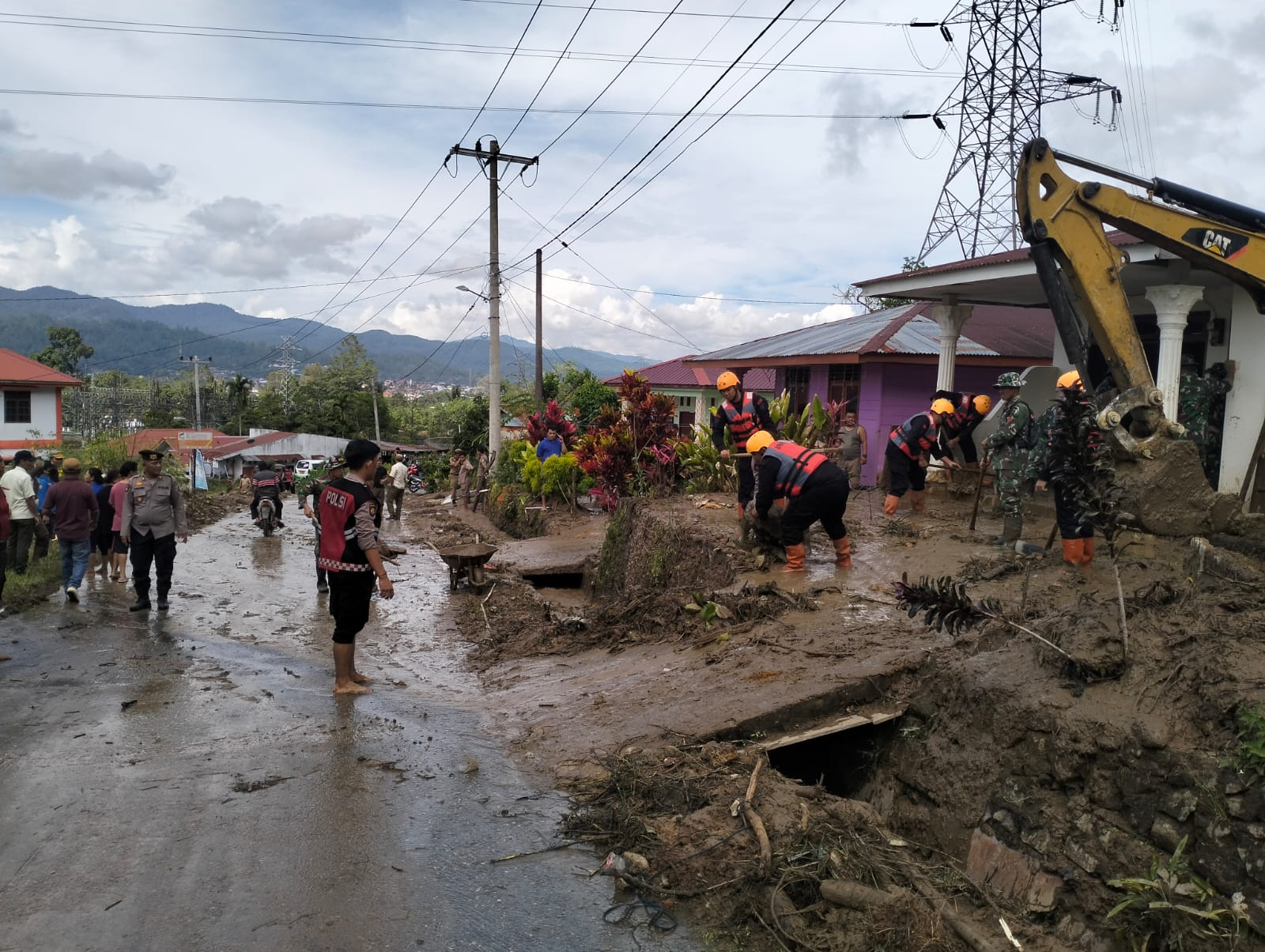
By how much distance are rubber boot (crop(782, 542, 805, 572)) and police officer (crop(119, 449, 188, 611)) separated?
6.36 m

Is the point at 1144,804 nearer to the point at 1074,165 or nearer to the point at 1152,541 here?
the point at 1152,541

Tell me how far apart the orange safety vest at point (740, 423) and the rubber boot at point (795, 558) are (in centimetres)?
213

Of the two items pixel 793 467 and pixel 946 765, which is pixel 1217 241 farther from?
pixel 946 765

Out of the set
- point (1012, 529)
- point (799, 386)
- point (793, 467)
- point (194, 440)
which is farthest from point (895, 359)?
point (194, 440)

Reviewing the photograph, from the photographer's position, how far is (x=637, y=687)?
21.9 feet

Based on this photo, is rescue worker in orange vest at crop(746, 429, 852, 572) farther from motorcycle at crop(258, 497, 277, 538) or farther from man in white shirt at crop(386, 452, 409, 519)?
man in white shirt at crop(386, 452, 409, 519)

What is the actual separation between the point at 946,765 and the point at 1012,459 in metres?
4.96

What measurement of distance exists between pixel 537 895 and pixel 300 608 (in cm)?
833

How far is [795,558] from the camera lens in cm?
891

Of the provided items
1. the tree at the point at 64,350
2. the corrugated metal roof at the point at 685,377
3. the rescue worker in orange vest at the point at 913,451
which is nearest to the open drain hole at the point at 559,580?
the rescue worker in orange vest at the point at 913,451

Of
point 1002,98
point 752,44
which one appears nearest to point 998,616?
point 752,44

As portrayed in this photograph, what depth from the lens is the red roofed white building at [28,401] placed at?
118 ft

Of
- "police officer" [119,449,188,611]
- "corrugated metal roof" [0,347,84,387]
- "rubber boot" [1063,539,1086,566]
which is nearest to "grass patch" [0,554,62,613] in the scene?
"police officer" [119,449,188,611]

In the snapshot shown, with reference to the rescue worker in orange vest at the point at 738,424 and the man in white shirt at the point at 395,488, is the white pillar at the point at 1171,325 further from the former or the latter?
the man in white shirt at the point at 395,488
